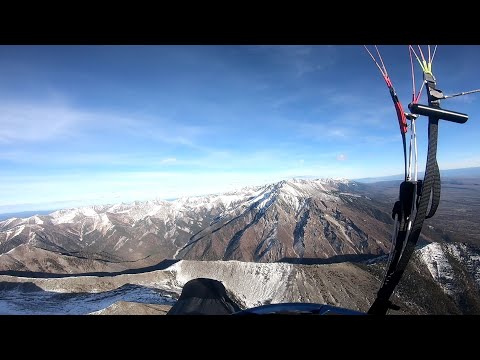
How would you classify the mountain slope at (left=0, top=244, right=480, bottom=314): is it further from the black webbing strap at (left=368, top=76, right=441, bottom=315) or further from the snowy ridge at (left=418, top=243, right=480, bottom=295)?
the black webbing strap at (left=368, top=76, right=441, bottom=315)

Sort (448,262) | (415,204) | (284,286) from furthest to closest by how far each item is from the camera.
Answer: (448,262), (284,286), (415,204)

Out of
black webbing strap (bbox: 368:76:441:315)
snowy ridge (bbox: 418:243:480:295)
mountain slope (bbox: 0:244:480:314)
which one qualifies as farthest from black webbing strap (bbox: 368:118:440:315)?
snowy ridge (bbox: 418:243:480:295)

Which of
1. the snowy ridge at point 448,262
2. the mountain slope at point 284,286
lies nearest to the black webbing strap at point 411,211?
the mountain slope at point 284,286

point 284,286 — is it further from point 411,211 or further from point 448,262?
point 411,211

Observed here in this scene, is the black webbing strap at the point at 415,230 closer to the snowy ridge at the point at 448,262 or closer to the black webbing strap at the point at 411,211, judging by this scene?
the black webbing strap at the point at 411,211

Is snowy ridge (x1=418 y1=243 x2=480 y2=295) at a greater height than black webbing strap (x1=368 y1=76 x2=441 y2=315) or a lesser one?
lesser

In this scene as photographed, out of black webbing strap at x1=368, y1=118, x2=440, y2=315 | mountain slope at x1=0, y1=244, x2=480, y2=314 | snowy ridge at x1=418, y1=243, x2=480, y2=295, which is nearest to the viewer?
black webbing strap at x1=368, y1=118, x2=440, y2=315

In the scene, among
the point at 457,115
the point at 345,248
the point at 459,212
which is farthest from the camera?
the point at 459,212

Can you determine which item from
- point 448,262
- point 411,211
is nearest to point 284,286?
point 448,262
